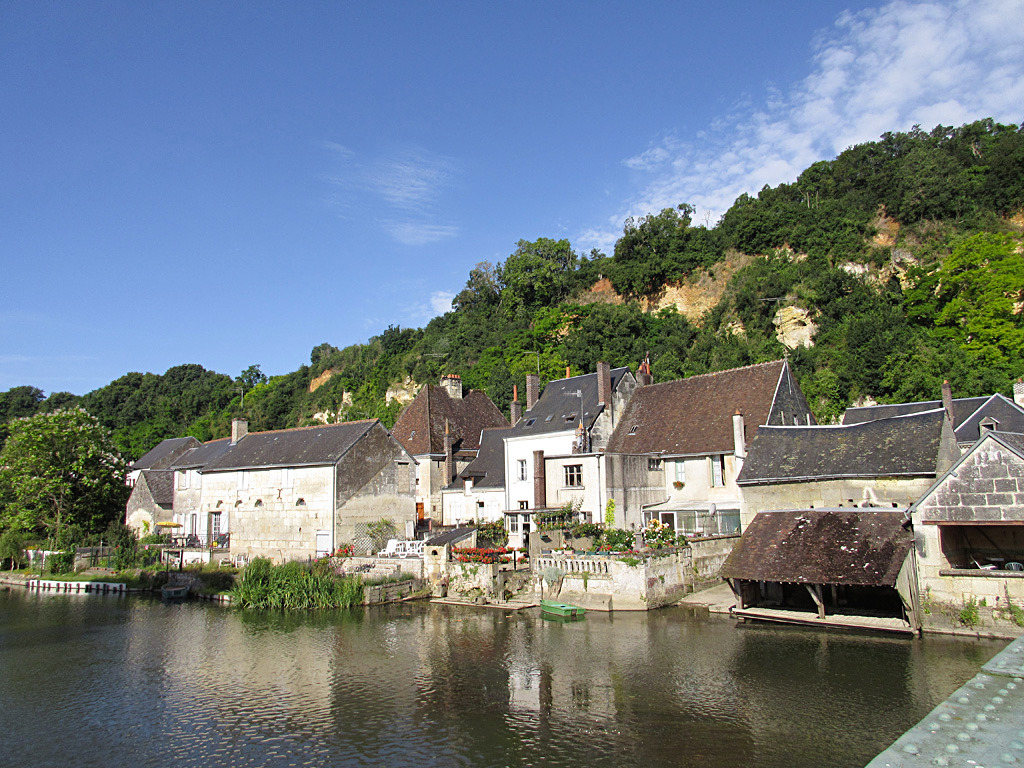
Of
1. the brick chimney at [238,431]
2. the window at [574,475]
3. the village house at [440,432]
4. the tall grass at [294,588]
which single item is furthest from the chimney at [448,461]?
the brick chimney at [238,431]

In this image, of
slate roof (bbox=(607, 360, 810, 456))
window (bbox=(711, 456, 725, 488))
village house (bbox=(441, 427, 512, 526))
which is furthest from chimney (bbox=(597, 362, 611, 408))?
window (bbox=(711, 456, 725, 488))

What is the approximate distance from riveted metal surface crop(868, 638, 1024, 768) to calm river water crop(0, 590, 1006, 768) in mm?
6637

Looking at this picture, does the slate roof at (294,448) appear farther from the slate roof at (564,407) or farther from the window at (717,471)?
the window at (717,471)

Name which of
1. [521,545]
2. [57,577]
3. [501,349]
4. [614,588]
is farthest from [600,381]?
[57,577]

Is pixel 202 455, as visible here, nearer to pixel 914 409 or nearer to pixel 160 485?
pixel 160 485

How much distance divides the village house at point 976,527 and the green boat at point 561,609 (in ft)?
35.6

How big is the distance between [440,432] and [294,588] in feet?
48.1

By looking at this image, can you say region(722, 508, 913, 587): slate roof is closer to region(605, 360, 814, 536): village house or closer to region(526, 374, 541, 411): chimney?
region(605, 360, 814, 536): village house

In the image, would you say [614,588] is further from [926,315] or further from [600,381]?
[926,315]

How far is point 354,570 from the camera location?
30078 millimetres

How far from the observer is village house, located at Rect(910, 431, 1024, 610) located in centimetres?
1722

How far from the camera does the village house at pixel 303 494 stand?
33875 mm

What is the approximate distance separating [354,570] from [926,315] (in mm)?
39829

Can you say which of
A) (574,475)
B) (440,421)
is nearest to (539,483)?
(574,475)
